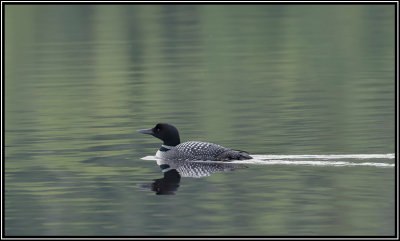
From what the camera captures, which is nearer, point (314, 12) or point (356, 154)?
point (356, 154)

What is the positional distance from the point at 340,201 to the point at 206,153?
2624 millimetres

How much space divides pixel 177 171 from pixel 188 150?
509 mm

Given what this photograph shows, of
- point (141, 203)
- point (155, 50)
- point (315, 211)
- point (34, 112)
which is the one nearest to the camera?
point (315, 211)

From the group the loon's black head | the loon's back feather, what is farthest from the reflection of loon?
the loon's black head

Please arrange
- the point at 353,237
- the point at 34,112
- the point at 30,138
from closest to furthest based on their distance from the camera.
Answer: the point at 353,237 < the point at 30,138 < the point at 34,112

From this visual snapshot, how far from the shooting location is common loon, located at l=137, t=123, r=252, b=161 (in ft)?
37.8

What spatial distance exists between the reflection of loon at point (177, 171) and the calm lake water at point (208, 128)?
9 centimetres

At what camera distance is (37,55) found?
25875 mm

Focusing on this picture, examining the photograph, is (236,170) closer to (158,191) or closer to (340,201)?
(158,191)

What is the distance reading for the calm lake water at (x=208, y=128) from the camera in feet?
30.0

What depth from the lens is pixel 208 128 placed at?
45.0 ft

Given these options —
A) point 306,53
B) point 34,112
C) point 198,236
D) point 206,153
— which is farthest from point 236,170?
point 306,53

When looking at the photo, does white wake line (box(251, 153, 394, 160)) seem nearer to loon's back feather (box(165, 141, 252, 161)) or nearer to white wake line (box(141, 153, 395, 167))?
white wake line (box(141, 153, 395, 167))

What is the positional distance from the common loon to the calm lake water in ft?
1.05
